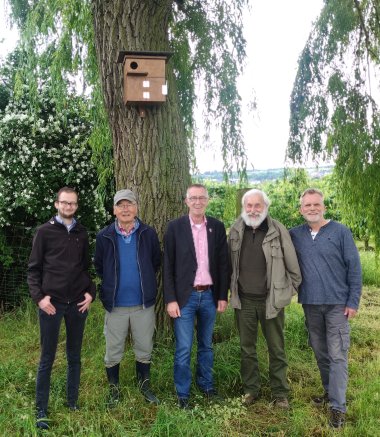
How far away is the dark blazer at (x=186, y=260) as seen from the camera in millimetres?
3322

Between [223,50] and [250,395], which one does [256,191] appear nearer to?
[250,395]

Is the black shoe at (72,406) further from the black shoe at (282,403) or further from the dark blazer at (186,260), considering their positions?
the black shoe at (282,403)

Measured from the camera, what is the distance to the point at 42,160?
18.9 feet

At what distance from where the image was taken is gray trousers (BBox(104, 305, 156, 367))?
3.31 m

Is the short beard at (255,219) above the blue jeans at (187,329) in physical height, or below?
above

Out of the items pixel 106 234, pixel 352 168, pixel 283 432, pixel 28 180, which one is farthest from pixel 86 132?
pixel 283 432

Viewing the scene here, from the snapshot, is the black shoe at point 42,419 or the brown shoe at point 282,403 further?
the brown shoe at point 282,403

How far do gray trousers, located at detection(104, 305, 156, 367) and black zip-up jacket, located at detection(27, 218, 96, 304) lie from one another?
0.32 m

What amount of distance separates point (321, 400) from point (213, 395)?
2.81 feet

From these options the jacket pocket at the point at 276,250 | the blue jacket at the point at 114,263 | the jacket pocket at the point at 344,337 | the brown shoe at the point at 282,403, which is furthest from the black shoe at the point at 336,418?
the blue jacket at the point at 114,263

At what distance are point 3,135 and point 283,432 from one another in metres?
4.83

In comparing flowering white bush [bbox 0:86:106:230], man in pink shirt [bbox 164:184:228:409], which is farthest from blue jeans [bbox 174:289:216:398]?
flowering white bush [bbox 0:86:106:230]

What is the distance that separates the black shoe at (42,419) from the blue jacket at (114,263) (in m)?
0.83

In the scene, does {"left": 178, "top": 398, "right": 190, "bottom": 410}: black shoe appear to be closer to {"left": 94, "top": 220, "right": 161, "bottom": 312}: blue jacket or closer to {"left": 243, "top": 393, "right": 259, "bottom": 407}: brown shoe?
{"left": 243, "top": 393, "right": 259, "bottom": 407}: brown shoe
